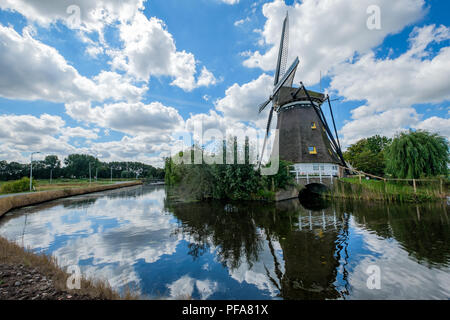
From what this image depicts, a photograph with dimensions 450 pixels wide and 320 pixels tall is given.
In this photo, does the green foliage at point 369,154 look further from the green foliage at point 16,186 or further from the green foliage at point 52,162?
the green foliage at point 52,162

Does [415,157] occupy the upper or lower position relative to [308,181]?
upper

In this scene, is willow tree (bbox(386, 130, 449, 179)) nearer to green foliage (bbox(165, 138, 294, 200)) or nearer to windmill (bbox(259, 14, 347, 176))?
windmill (bbox(259, 14, 347, 176))

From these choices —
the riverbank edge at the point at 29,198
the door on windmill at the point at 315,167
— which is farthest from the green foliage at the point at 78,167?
the door on windmill at the point at 315,167

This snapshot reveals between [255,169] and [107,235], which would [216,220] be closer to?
[107,235]

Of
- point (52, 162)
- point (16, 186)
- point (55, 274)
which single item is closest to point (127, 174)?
point (52, 162)

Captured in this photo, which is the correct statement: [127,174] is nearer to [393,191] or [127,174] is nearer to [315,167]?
[315,167]

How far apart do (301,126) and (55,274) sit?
26.7 metres

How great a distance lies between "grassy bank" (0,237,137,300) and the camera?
369cm

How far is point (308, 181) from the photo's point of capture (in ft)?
66.4

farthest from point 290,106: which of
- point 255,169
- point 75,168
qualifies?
point 75,168

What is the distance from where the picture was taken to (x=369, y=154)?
30.6 meters

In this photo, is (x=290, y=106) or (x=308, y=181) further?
(x=290, y=106)

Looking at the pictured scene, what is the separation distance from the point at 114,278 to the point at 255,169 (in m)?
15.8

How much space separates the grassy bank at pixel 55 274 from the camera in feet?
12.1
